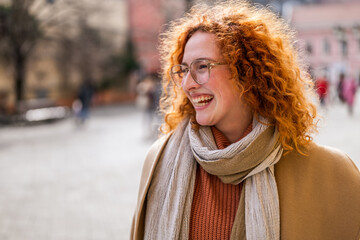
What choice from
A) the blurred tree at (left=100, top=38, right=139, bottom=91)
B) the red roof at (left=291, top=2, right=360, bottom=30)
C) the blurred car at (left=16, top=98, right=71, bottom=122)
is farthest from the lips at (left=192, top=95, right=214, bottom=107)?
the red roof at (left=291, top=2, right=360, bottom=30)

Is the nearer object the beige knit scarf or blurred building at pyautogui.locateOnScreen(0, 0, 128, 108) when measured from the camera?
the beige knit scarf

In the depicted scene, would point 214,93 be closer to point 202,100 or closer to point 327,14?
point 202,100

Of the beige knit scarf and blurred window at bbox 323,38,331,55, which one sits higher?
the beige knit scarf

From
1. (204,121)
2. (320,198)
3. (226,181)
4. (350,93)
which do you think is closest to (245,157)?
(226,181)

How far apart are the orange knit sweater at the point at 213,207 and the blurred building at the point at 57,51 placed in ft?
67.8

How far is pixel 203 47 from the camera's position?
208 cm


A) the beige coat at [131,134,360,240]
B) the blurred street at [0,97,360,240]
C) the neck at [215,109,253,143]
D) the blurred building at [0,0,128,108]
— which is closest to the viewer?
the beige coat at [131,134,360,240]

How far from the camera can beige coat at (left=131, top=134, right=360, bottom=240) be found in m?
1.92

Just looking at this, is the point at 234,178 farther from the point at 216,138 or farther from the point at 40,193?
the point at 40,193

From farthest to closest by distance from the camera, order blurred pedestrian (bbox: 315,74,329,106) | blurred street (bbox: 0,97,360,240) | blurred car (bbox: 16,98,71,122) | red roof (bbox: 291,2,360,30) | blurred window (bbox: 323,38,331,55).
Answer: blurred window (bbox: 323,38,331,55), red roof (bbox: 291,2,360,30), blurred car (bbox: 16,98,71,122), blurred street (bbox: 0,97,360,240), blurred pedestrian (bbox: 315,74,329,106)

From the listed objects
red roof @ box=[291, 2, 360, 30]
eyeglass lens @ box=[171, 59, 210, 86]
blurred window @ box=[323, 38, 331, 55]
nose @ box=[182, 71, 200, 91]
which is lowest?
blurred window @ box=[323, 38, 331, 55]

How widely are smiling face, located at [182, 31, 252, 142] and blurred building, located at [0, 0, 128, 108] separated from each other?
20.5 metres

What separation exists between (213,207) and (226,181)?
0.47ft

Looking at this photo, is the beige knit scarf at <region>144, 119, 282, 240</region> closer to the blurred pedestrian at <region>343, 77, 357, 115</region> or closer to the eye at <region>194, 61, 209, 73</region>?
the eye at <region>194, 61, 209, 73</region>
